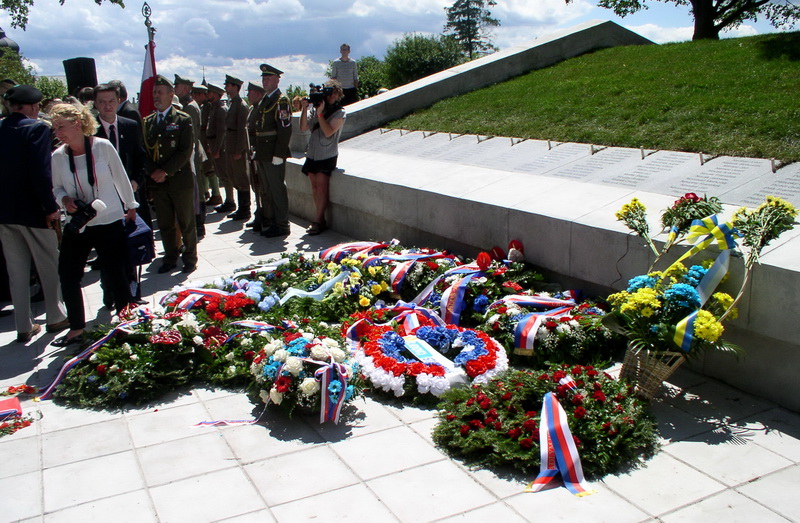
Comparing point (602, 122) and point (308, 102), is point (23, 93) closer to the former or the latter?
point (308, 102)

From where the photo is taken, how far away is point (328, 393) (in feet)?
13.5

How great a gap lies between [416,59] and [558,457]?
93.6 ft

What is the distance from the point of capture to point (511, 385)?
4.13 meters

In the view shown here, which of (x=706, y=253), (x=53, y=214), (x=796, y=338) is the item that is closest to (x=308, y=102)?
(x=53, y=214)

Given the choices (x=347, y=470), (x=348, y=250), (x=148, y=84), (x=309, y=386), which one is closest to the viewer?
(x=347, y=470)

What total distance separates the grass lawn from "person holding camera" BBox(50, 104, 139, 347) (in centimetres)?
497

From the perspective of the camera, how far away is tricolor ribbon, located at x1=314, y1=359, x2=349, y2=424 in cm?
411

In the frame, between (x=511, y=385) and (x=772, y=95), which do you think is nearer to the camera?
(x=511, y=385)

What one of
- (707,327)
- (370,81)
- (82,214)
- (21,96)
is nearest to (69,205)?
(82,214)

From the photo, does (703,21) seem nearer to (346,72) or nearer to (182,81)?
(346,72)

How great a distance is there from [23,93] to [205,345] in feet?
8.02

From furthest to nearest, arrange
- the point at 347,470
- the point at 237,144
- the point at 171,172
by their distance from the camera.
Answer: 1. the point at 237,144
2. the point at 171,172
3. the point at 347,470

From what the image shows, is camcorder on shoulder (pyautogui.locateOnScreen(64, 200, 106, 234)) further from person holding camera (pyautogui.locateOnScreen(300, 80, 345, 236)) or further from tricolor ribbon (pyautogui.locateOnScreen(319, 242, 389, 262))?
person holding camera (pyautogui.locateOnScreen(300, 80, 345, 236))

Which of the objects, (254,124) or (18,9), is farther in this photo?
(18,9)
